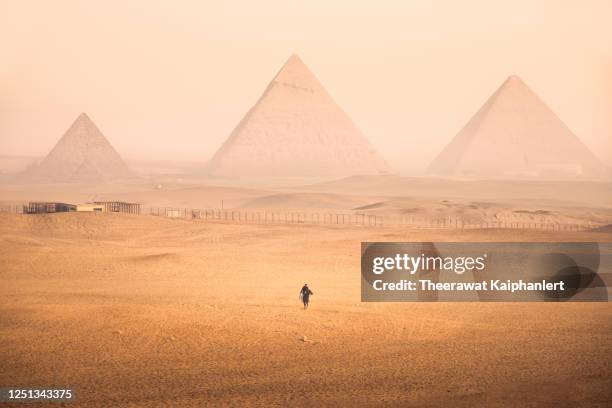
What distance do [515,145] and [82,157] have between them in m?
72.1

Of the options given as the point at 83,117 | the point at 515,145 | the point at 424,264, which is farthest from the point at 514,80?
the point at 424,264

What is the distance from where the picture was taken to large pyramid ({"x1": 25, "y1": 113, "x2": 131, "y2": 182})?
305ft

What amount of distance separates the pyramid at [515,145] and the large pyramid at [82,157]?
53841 millimetres

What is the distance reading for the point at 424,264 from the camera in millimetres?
21562

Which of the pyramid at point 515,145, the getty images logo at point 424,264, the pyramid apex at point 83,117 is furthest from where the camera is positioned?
the pyramid at point 515,145

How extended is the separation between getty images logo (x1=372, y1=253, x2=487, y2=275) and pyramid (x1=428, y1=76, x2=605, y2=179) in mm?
100660

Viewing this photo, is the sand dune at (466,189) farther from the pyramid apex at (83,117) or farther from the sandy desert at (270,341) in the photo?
the sandy desert at (270,341)

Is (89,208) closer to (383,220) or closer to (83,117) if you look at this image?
(383,220)

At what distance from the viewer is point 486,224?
44.5 m

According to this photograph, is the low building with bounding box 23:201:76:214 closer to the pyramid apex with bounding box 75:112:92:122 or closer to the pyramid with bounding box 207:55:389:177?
the pyramid apex with bounding box 75:112:92:122

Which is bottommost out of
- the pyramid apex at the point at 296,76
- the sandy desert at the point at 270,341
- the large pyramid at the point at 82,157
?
the sandy desert at the point at 270,341

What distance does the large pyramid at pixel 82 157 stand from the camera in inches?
3661

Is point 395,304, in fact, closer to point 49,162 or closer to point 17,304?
point 17,304

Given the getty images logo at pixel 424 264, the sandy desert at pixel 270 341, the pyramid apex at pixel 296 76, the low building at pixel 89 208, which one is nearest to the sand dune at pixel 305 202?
the low building at pixel 89 208
